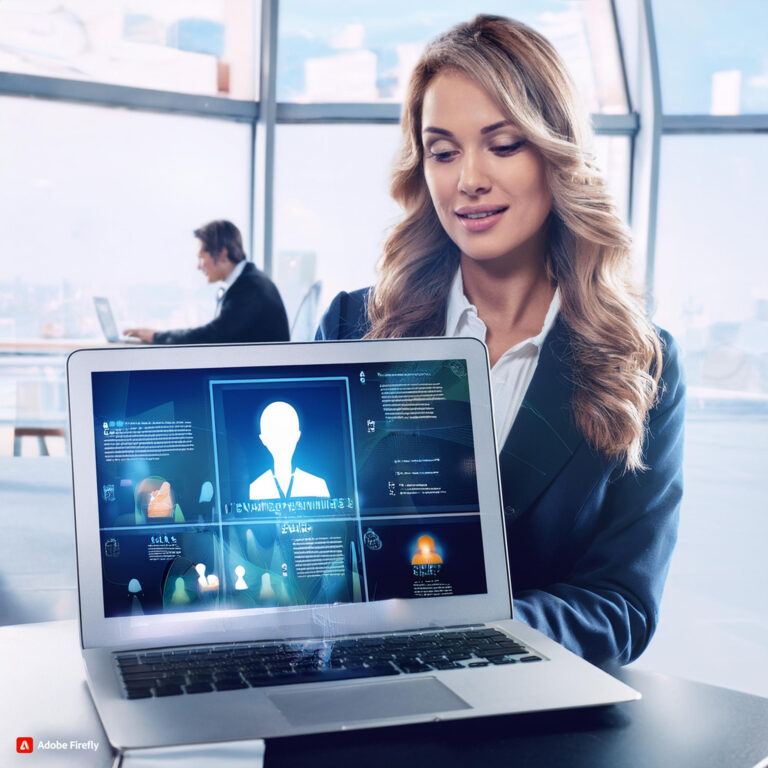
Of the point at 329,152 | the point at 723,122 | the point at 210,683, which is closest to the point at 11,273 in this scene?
the point at 329,152

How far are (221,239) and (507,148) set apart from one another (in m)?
3.16

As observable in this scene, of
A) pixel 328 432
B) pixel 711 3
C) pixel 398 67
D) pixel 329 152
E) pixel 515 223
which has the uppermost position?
pixel 711 3

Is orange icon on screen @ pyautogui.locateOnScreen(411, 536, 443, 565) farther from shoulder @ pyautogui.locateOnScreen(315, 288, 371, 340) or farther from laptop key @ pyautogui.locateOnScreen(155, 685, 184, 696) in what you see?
shoulder @ pyautogui.locateOnScreen(315, 288, 371, 340)

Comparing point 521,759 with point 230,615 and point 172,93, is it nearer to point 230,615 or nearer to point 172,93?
point 230,615

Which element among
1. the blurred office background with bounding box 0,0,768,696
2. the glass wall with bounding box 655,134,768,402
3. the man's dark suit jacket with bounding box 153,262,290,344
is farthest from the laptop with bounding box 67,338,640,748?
the glass wall with bounding box 655,134,768,402

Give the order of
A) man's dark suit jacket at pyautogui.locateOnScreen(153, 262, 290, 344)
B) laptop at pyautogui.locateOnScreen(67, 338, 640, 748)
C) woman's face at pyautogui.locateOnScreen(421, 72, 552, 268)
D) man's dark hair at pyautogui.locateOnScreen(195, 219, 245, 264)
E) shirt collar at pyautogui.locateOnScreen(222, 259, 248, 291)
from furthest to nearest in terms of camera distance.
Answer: man's dark hair at pyautogui.locateOnScreen(195, 219, 245, 264)
shirt collar at pyautogui.locateOnScreen(222, 259, 248, 291)
man's dark suit jacket at pyautogui.locateOnScreen(153, 262, 290, 344)
woman's face at pyautogui.locateOnScreen(421, 72, 552, 268)
laptop at pyautogui.locateOnScreen(67, 338, 640, 748)

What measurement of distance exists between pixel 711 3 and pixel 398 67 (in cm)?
178

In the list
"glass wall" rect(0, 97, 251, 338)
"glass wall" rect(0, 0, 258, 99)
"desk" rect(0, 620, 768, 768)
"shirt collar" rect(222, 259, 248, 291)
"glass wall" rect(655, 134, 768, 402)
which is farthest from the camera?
"glass wall" rect(655, 134, 768, 402)

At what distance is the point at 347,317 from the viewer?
4.32 feet

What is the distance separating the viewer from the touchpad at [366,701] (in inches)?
25.2

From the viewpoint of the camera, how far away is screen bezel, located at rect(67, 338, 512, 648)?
771 millimetres

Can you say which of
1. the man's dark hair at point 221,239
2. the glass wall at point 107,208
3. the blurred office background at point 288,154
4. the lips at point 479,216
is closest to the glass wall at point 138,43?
the blurred office background at point 288,154

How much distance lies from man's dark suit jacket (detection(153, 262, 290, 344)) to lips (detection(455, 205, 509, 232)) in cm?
267

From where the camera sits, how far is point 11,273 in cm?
457
